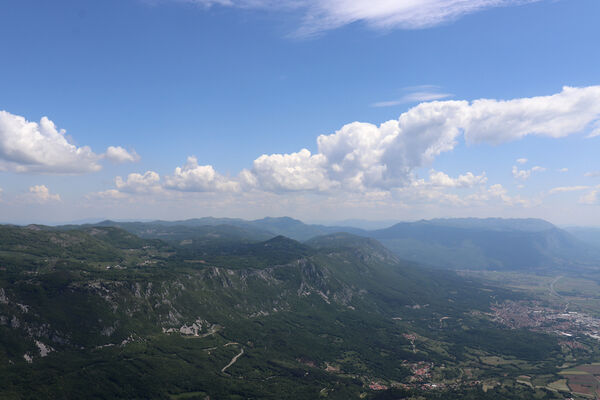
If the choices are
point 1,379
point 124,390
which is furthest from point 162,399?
point 1,379

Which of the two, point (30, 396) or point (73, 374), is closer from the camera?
point (30, 396)

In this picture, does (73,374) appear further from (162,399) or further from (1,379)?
(162,399)

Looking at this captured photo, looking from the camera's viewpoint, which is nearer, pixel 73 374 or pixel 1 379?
pixel 1 379

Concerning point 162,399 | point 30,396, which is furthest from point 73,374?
point 162,399

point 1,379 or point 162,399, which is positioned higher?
point 1,379

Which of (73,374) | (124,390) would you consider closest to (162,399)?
(124,390)

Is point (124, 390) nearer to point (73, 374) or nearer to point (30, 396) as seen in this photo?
point (73, 374)

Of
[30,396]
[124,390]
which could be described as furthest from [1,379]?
[124,390]

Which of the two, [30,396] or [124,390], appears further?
[124,390]

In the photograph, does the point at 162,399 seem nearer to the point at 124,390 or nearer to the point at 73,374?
the point at 124,390
